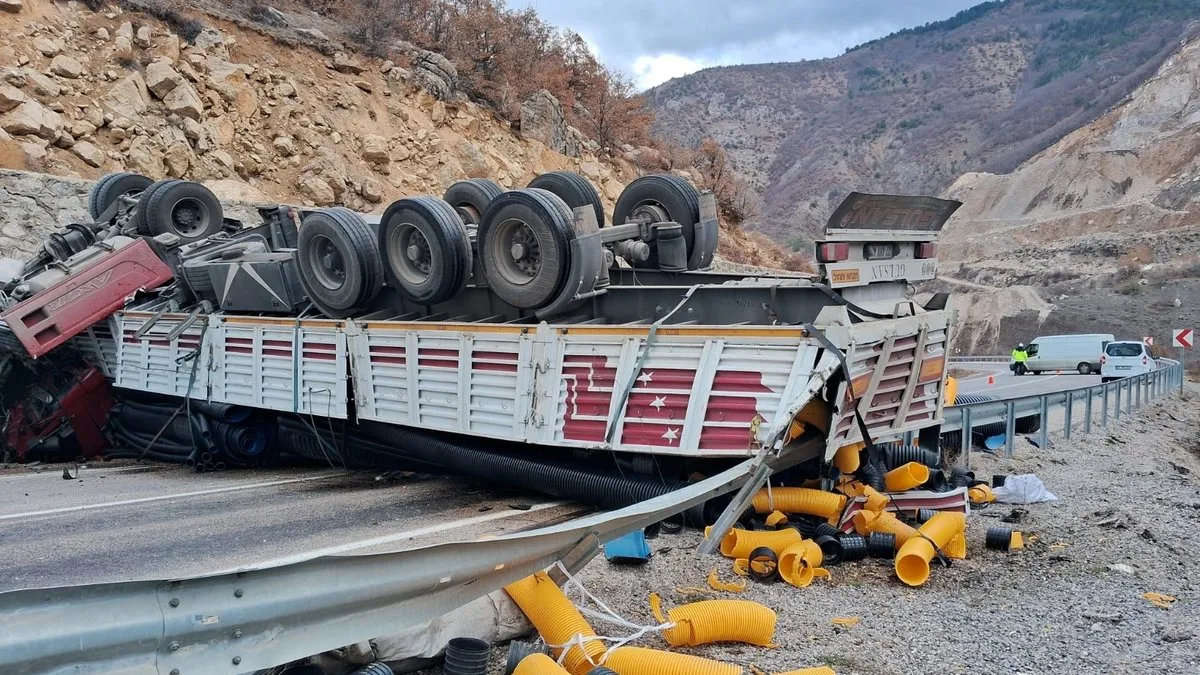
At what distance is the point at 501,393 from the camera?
6836 mm

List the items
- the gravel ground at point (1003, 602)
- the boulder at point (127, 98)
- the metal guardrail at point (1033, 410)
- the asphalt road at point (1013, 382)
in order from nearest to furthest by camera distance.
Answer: the gravel ground at point (1003, 602) → the metal guardrail at point (1033, 410) → the boulder at point (127, 98) → the asphalt road at point (1013, 382)

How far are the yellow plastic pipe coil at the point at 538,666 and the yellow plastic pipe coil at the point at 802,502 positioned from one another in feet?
9.68

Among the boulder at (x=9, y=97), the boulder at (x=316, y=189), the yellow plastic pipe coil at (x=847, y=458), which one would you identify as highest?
the boulder at (x=9, y=97)

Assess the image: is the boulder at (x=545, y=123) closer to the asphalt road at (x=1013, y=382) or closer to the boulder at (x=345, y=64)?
the boulder at (x=345, y=64)

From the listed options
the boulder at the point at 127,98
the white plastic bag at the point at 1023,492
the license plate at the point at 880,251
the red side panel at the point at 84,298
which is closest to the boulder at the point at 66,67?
the boulder at the point at 127,98

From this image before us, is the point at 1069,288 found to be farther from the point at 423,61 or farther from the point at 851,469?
the point at 851,469

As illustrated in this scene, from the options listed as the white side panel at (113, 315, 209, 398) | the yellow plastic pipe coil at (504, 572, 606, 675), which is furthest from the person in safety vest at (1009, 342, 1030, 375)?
the yellow plastic pipe coil at (504, 572, 606, 675)

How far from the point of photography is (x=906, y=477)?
271 inches

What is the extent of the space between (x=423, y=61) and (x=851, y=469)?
1922cm

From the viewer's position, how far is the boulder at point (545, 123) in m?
23.7

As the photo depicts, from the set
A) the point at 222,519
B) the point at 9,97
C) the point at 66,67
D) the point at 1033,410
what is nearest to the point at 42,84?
the point at 66,67

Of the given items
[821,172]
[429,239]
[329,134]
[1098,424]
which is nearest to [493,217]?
[429,239]

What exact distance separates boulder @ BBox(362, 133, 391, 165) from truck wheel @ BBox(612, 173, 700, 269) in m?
12.8

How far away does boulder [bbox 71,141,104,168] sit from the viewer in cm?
1734
